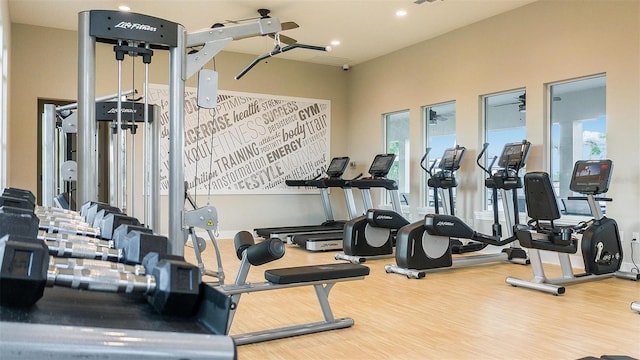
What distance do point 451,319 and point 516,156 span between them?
2.88 metres

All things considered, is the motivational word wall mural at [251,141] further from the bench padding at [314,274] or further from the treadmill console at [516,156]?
the bench padding at [314,274]

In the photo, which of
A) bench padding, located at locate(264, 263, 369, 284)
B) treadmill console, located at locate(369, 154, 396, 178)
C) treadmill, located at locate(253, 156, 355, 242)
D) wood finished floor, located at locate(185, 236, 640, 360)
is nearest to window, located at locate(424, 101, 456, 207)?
treadmill console, located at locate(369, 154, 396, 178)

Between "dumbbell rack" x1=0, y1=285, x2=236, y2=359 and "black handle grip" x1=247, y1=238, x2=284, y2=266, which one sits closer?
"dumbbell rack" x1=0, y1=285, x2=236, y2=359

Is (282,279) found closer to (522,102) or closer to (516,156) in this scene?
(516,156)

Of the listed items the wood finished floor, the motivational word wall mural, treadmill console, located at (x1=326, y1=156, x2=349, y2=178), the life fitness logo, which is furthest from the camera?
the motivational word wall mural

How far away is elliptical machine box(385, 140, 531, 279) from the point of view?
4973 mm

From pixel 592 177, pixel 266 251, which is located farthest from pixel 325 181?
pixel 266 251

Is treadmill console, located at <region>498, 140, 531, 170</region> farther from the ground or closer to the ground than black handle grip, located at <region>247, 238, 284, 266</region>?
farther from the ground

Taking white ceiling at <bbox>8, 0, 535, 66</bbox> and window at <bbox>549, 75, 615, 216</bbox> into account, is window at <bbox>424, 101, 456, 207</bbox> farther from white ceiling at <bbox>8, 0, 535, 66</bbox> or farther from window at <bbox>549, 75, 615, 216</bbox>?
window at <bbox>549, 75, 615, 216</bbox>

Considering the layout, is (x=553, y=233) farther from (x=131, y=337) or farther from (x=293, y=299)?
(x=131, y=337)

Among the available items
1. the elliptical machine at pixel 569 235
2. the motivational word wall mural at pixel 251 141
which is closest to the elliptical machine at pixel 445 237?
the elliptical machine at pixel 569 235

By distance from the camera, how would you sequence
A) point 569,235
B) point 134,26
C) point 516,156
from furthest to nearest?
point 516,156
point 569,235
point 134,26

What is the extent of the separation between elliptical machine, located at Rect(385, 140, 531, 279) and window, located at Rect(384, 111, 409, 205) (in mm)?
2452

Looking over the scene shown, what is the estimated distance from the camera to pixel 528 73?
6059 millimetres
